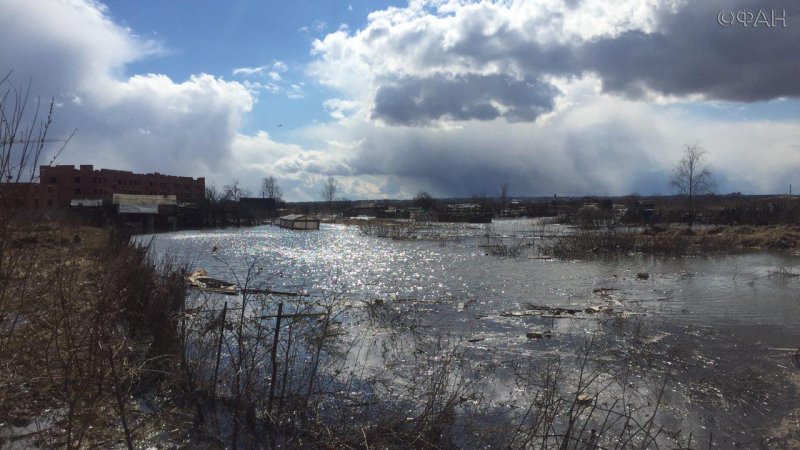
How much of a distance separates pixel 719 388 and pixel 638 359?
5.29 ft

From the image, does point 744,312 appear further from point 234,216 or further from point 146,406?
point 234,216

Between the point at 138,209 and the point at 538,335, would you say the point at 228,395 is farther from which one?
the point at 138,209

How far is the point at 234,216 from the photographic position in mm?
101125

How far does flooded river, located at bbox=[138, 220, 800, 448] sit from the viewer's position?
26.2ft

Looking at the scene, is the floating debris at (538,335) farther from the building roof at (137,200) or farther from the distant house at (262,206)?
the distant house at (262,206)

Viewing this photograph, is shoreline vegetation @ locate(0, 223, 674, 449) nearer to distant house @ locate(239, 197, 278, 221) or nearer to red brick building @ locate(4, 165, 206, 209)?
red brick building @ locate(4, 165, 206, 209)

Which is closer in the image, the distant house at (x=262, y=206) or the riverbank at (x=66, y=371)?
the riverbank at (x=66, y=371)

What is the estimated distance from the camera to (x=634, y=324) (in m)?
13.2

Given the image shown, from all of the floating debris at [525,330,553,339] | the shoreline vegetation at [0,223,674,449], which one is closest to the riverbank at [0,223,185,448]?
the shoreline vegetation at [0,223,674,449]

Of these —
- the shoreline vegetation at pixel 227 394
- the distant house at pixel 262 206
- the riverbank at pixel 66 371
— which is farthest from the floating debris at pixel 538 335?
the distant house at pixel 262 206

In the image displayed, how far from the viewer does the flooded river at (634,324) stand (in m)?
7.98

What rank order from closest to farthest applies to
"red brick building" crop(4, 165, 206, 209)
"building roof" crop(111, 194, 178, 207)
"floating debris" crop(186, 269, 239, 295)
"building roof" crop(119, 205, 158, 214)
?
1. "floating debris" crop(186, 269, 239, 295)
2. "building roof" crop(119, 205, 158, 214)
3. "building roof" crop(111, 194, 178, 207)
4. "red brick building" crop(4, 165, 206, 209)

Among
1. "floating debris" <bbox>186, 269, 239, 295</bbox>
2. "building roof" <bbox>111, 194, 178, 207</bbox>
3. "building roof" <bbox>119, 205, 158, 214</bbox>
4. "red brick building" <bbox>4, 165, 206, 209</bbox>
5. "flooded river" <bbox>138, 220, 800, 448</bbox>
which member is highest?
"red brick building" <bbox>4, 165, 206, 209</bbox>

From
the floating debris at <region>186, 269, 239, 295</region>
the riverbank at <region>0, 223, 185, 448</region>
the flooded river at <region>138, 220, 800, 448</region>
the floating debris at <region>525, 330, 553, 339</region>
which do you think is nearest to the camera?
the riverbank at <region>0, 223, 185, 448</region>
